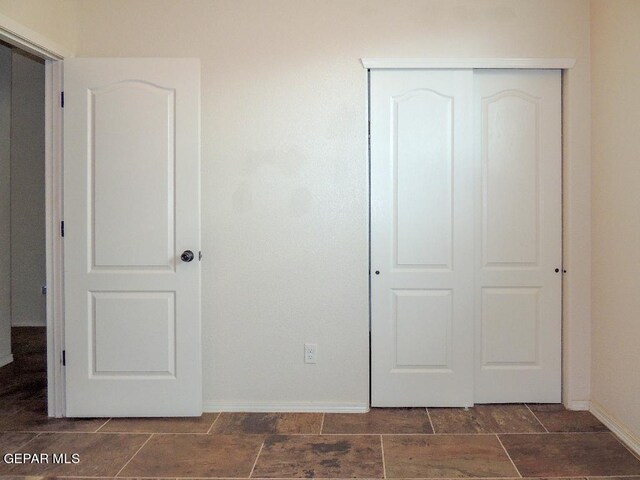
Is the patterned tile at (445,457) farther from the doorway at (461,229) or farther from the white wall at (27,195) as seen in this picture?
the white wall at (27,195)

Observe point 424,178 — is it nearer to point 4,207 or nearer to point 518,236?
point 518,236

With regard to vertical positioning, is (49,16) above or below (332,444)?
above

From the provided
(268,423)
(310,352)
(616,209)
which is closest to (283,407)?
(268,423)

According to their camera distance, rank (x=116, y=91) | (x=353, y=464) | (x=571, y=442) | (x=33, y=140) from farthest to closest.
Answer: (x=33, y=140)
(x=116, y=91)
(x=571, y=442)
(x=353, y=464)

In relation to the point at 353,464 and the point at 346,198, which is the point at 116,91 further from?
the point at 353,464

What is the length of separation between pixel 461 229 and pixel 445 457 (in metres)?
1.28

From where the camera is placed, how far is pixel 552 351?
Result: 309 cm

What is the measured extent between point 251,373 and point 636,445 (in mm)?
2068

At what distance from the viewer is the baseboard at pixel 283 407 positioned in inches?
119

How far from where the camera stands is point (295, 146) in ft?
9.88

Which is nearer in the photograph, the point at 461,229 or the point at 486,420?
the point at 486,420

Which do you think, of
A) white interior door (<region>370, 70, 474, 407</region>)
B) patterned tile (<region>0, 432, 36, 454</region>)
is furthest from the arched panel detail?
patterned tile (<region>0, 432, 36, 454</region>)

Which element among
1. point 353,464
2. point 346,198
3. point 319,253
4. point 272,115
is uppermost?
point 272,115

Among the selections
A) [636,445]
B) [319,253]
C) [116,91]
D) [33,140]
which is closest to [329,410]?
[319,253]
